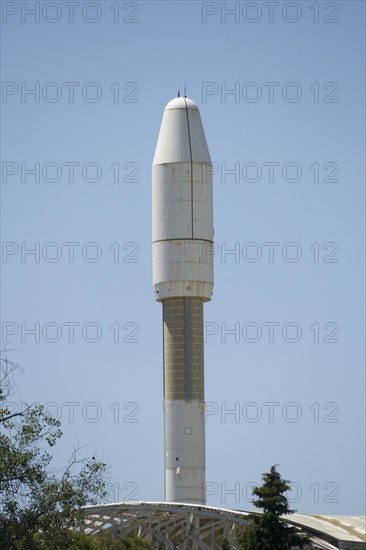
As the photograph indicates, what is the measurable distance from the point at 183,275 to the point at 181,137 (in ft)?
30.0

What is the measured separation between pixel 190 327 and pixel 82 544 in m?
20.9

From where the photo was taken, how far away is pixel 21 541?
178 ft

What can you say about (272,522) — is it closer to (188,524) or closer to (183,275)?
(188,524)

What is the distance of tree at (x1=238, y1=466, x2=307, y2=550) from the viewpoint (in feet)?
239

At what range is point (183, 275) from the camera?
9819 centimetres

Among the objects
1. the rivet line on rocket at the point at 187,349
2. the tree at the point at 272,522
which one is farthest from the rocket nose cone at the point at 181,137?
the tree at the point at 272,522

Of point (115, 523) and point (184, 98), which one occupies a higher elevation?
point (184, 98)

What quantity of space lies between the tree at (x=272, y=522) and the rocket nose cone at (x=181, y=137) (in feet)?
104

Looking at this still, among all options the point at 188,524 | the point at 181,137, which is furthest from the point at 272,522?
the point at 181,137

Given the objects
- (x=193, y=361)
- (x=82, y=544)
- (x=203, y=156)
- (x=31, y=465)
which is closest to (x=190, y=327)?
(x=193, y=361)

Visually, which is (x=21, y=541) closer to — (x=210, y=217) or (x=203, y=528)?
(x=203, y=528)

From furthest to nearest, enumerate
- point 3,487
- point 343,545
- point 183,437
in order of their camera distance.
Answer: point 183,437 < point 343,545 < point 3,487

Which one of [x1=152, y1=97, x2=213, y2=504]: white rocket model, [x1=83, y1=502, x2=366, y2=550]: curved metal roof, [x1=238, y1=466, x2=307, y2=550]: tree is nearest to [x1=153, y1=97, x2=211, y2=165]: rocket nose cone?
[x1=152, y1=97, x2=213, y2=504]: white rocket model

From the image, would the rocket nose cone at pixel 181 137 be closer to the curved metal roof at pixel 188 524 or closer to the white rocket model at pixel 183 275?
the white rocket model at pixel 183 275
